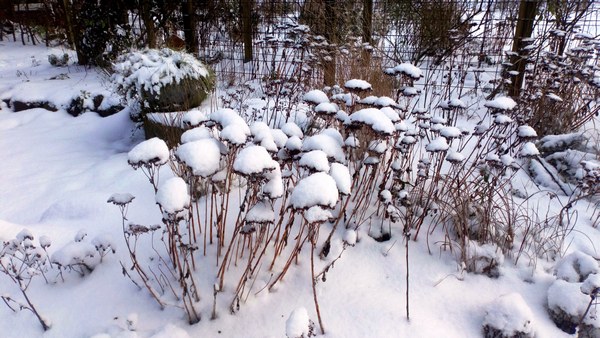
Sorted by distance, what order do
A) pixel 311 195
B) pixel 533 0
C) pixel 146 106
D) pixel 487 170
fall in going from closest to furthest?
pixel 311 195 → pixel 487 170 → pixel 146 106 → pixel 533 0

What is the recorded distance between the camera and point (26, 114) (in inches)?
203

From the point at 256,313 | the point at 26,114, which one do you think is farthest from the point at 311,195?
the point at 26,114

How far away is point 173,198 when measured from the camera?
4.53 ft

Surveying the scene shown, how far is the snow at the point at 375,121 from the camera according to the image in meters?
1.64

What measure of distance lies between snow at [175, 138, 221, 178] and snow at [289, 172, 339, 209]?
13.5 inches

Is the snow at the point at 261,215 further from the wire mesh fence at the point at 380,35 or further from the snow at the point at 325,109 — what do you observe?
the wire mesh fence at the point at 380,35

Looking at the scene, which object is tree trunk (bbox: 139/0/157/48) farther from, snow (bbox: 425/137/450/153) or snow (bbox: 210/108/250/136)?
snow (bbox: 425/137/450/153)

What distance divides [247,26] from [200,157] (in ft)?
17.1

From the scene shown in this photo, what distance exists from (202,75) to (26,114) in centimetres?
279

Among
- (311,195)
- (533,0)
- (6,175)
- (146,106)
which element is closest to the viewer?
(311,195)

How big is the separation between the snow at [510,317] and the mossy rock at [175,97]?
3.08 m

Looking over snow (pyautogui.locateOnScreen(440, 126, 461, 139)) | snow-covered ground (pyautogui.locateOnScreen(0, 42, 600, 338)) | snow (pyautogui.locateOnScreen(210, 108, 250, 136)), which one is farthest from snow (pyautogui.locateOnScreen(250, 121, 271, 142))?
snow (pyautogui.locateOnScreen(440, 126, 461, 139))

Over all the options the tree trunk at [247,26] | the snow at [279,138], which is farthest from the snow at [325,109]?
the tree trunk at [247,26]

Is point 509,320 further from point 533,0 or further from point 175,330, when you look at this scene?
point 533,0
